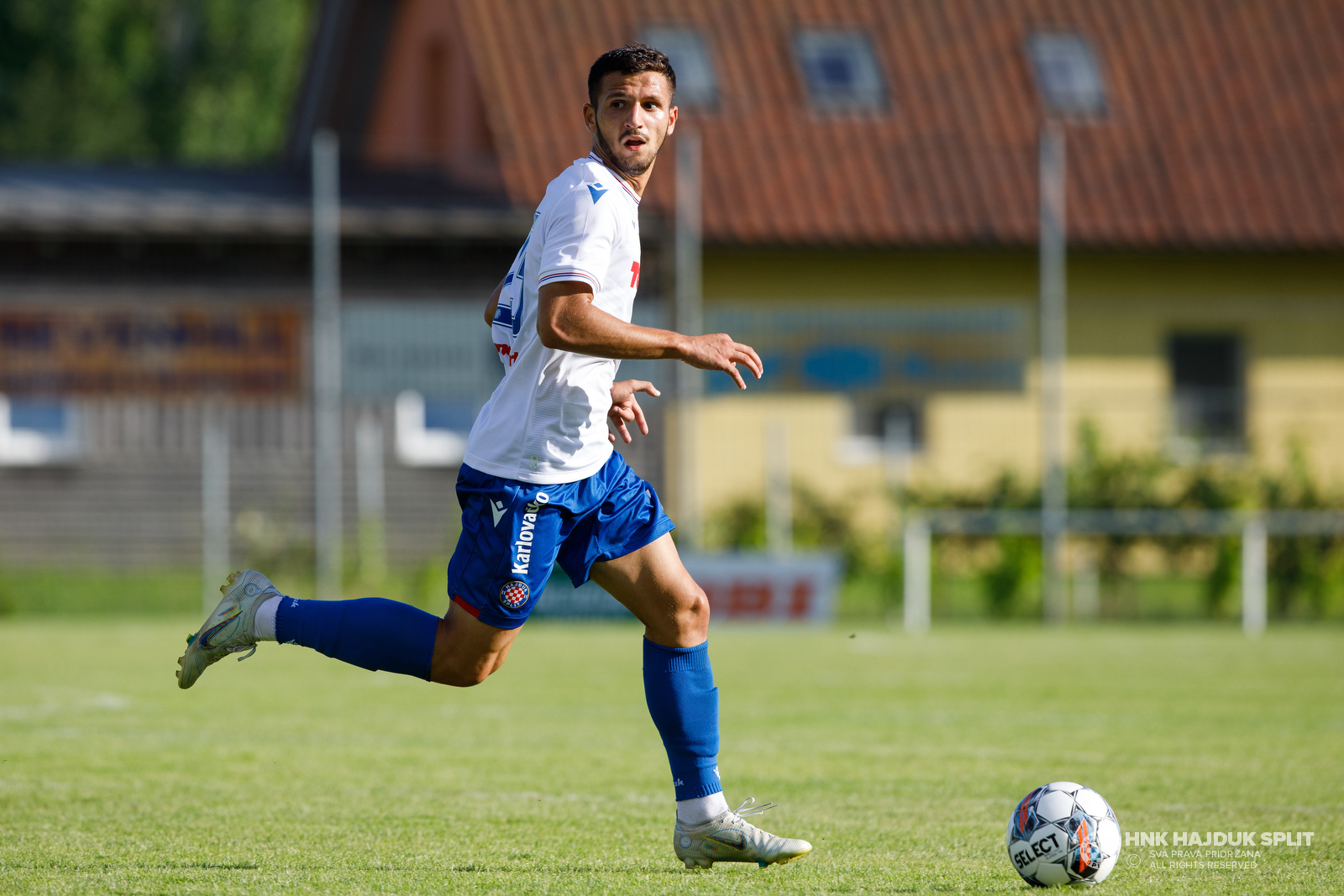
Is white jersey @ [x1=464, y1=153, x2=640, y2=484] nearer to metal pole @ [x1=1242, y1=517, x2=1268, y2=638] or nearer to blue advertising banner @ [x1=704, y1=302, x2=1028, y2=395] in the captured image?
blue advertising banner @ [x1=704, y1=302, x2=1028, y2=395]

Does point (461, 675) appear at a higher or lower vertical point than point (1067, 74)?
lower

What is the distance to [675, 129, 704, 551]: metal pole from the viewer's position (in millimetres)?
16047

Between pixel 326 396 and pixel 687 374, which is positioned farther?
pixel 687 374

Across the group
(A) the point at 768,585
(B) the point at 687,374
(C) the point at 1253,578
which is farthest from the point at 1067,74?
(A) the point at 768,585

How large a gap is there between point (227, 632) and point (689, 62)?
55.7 feet

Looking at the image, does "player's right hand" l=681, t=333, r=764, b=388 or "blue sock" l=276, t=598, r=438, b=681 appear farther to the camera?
"blue sock" l=276, t=598, r=438, b=681

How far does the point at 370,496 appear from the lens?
675 inches

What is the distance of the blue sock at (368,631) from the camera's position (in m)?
4.93

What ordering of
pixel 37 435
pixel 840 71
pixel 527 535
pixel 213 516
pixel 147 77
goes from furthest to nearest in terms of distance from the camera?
pixel 147 77
pixel 840 71
pixel 37 435
pixel 213 516
pixel 527 535

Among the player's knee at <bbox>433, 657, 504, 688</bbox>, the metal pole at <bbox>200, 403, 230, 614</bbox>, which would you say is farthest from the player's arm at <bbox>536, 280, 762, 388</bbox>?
the metal pole at <bbox>200, 403, 230, 614</bbox>

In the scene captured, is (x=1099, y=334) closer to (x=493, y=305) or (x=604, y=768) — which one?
(x=604, y=768)

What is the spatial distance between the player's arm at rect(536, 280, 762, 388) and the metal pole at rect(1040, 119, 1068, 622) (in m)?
11.6

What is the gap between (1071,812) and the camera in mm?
4562

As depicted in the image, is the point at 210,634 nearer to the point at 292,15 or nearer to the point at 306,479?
the point at 306,479
